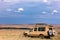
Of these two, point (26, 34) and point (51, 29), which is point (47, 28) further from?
point (26, 34)

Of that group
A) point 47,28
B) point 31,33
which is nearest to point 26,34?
point 31,33

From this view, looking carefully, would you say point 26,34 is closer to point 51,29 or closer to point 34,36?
point 34,36

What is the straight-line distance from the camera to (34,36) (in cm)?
2978

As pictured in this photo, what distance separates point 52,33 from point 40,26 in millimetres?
1873

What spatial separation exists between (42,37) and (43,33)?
52 cm

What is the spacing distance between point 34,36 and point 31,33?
55cm

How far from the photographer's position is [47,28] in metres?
29.6

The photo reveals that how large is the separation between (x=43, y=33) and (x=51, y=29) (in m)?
1.30

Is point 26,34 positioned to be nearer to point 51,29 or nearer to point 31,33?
point 31,33

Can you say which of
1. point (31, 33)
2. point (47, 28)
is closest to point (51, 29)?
point (47, 28)

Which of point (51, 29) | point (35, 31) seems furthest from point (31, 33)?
point (51, 29)

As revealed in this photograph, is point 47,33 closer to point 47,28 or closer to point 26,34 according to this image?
point 47,28

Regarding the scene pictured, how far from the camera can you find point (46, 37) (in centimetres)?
2909

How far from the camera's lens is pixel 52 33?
94.4ft
